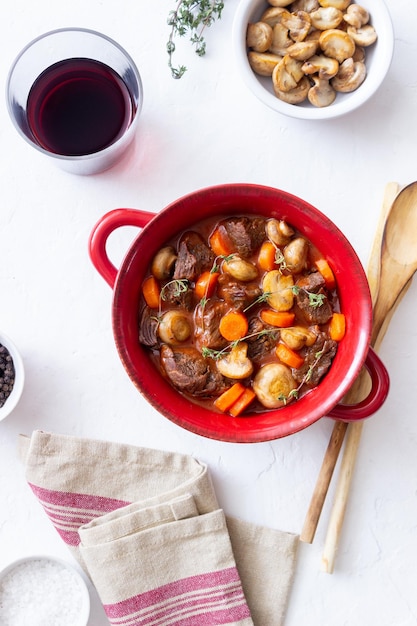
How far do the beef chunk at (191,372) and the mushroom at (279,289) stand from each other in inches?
10.5

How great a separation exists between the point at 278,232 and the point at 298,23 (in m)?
0.69

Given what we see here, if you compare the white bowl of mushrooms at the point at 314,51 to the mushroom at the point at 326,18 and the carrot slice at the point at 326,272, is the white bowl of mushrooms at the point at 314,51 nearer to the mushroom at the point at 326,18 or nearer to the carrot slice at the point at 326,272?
the mushroom at the point at 326,18

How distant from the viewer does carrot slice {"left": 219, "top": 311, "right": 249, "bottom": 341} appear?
203 cm

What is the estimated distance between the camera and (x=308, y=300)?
2.03m

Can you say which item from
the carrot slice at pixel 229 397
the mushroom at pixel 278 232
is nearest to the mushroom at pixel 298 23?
the mushroom at pixel 278 232

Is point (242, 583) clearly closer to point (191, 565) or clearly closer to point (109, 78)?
point (191, 565)

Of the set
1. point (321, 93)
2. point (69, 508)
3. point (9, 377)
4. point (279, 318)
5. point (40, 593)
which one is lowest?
point (40, 593)

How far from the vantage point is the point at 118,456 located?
2338mm

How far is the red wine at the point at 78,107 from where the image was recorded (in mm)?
2244

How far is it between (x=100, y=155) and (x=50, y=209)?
0.34 m

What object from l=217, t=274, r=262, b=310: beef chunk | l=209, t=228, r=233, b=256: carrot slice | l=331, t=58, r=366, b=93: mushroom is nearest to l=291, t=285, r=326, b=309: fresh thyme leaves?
l=217, t=274, r=262, b=310: beef chunk

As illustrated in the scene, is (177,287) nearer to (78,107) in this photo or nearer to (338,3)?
(78,107)

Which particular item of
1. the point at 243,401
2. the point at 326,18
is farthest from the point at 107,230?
the point at 326,18

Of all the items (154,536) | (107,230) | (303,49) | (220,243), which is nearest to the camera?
(107,230)
